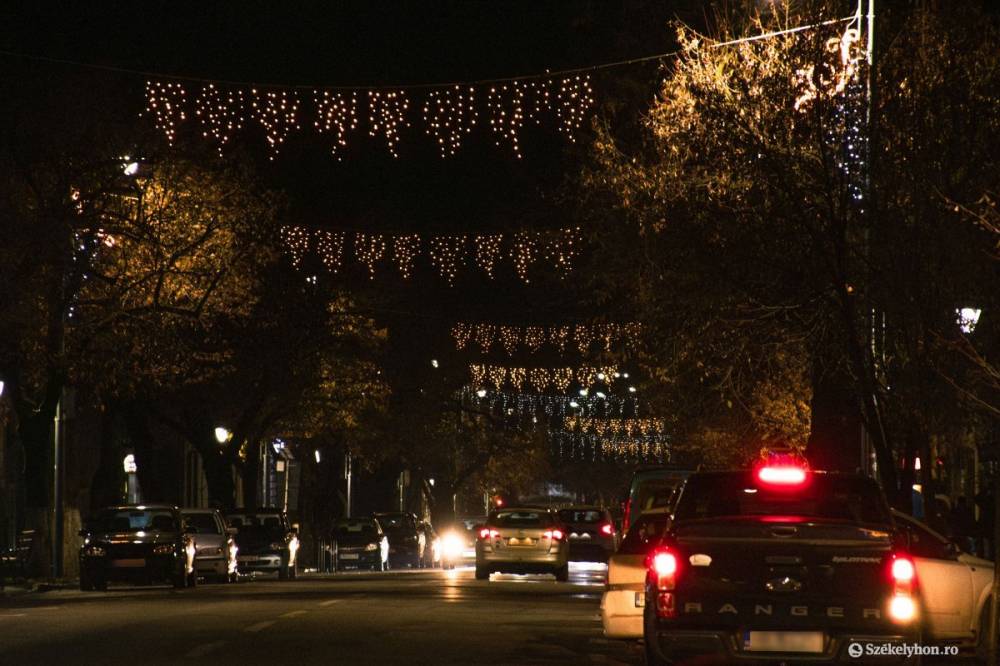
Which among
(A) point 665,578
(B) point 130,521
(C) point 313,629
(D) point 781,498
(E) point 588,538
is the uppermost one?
(D) point 781,498

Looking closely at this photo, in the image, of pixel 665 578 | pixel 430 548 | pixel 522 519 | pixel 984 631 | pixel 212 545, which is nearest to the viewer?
pixel 665 578

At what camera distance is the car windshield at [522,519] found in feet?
113

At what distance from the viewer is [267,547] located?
41.3 metres

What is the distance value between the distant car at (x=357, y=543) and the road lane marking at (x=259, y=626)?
28.0m

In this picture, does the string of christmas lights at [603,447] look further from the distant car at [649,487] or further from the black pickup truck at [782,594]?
the black pickup truck at [782,594]

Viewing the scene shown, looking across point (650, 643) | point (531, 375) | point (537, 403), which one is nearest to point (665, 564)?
point (650, 643)

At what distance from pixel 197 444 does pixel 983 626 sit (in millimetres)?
34208

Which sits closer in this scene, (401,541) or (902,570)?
(902,570)

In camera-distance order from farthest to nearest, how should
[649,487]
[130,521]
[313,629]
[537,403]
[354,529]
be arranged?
[537,403], [354,529], [130,521], [649,487], [313,629]

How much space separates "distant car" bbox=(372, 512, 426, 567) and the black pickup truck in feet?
139

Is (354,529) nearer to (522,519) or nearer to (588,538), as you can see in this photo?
(588,538)

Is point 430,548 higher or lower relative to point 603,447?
lower

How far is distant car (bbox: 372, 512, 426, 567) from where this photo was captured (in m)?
53.7

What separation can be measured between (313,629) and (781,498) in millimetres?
7064
